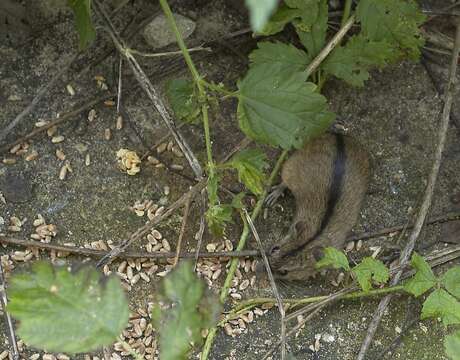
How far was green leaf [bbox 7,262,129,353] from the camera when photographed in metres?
1.97

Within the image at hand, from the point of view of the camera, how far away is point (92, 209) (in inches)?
156

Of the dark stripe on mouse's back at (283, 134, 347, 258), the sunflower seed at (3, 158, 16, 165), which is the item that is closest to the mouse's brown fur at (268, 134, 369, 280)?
the dark stripe on mouse's back at (283, 134, 347, 258)

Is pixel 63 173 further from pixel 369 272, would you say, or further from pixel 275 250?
pixel 369 272

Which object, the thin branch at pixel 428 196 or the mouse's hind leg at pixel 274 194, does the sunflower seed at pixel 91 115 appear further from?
the thin branch at pixel 428 196

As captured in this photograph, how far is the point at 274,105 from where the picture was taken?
128 inches

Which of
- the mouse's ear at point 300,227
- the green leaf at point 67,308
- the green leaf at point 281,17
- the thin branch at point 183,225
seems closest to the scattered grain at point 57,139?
the thin branch at point 183,225

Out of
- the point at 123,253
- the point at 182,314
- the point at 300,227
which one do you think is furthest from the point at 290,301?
the point at 182,314

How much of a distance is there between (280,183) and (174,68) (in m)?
0.84

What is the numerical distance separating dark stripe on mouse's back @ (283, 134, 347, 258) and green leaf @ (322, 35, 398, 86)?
360mm

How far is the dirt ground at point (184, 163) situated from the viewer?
3896 mm

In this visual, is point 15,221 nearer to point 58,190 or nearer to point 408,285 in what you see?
point 58,190

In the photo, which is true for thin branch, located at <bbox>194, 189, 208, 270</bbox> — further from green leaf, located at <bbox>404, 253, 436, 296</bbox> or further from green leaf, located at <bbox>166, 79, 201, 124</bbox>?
green leaf, located at <bbox>404, 253, 436, 296</bbox>

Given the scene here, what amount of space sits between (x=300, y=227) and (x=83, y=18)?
1.56 m

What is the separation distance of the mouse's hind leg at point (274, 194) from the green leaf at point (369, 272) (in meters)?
0.72
